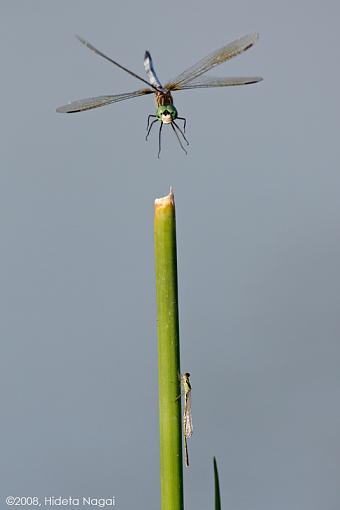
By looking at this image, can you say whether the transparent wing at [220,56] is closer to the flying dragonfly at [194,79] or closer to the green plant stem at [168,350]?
the flying dragonfly at [194,79]

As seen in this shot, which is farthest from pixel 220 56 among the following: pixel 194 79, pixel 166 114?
pixel 166 114

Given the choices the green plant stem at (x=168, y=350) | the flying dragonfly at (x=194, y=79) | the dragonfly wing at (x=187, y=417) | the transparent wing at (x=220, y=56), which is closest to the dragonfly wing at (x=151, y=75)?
the flying dragonfly at (x=194, y=79)

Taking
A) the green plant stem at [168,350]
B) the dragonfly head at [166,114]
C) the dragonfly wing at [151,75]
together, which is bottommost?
the green plant stem at [168,350]

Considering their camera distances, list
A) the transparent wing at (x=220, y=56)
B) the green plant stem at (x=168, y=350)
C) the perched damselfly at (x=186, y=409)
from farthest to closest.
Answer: the transparent wing at (x=220, y=56), the perched damselfly at (x=186, y=409), the green plant stem at (x=168, y=350)

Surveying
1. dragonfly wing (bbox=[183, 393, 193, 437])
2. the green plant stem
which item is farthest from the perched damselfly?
the green plant stem

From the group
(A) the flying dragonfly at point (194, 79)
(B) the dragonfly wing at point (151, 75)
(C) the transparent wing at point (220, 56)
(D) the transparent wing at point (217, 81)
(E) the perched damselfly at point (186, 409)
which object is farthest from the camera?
(D) the transparent wing at point (217, 81)

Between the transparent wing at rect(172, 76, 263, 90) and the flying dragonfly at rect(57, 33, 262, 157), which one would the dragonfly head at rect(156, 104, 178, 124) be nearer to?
the flying dragonfly at rect(57, 33, 262, 157)

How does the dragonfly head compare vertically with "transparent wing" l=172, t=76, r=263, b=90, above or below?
below
